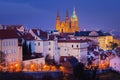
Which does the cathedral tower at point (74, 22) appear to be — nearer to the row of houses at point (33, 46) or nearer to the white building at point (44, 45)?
the row of houses at point (33, 46)

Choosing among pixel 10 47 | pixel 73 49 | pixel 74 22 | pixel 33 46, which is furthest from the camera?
pixel 74 22

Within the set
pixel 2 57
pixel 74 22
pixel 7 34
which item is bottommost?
pixel 2 57

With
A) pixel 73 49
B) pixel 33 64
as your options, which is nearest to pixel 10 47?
pixel 33 64

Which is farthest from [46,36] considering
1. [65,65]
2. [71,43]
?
[65,65]

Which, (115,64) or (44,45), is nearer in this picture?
(115,64)

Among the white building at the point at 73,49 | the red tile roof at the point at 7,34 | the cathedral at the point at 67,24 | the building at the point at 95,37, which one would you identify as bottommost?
the white building at the point at 73,49

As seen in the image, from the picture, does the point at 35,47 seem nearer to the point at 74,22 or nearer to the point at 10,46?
the point at 10,46

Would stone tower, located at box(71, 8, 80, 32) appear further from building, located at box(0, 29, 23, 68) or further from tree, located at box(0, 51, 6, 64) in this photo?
tree, located at box(0, 51, 6, 64)

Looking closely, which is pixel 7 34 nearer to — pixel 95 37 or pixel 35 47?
pixel 35 47

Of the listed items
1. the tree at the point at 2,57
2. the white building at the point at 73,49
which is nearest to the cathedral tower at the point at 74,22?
the white building at the point at 73,49

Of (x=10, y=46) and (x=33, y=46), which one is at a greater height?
(x=33, y=46)

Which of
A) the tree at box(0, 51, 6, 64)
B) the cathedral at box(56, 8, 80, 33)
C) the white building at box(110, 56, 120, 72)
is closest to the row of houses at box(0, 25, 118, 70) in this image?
the tree at box(0, 51, 6, 64)

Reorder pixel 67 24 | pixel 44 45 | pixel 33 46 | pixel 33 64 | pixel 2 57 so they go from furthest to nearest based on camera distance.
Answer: pixel 67 24 < pixel 44 45 < pixel 33 46 < pixel 33 64 < pixel 2 57

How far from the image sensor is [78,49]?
4850 centimetres
